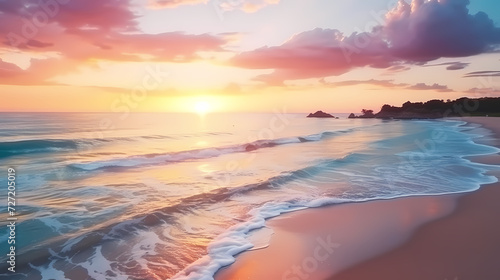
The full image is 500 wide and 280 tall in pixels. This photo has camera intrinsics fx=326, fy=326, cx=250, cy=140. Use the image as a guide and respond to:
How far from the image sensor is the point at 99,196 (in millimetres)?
12102

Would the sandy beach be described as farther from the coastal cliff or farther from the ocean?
the coastal cliff

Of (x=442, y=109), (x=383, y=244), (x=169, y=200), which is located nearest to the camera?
(x=383, y=244)

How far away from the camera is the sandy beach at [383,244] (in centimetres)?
578

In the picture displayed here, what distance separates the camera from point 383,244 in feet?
23.2

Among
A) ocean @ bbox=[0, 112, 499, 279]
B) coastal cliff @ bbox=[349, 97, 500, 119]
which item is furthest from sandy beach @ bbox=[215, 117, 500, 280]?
coastal cliff @ bbox=[349, 97, 500, 119]

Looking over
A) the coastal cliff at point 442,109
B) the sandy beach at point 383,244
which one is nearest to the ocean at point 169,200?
the sandy beach at point 383,244

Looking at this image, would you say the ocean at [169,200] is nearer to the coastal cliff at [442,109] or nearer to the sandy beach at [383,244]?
the sandy beach at [383,244]

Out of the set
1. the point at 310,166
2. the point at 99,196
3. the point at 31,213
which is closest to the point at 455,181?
the point at 310,166

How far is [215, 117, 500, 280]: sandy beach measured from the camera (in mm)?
5781

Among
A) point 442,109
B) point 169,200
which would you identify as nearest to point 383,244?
point 169,200

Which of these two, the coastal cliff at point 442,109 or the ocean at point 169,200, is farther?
the coastal cliff at point 442,109

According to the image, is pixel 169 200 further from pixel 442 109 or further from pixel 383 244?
pixel 442 109

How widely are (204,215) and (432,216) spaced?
6426 millimetres

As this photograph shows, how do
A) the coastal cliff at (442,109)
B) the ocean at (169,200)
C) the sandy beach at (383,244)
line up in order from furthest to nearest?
the coastal cliff at (442,109) < the ocean at (169,200) < the sandy beach at (383,244)
